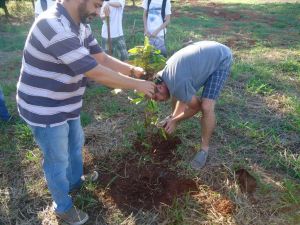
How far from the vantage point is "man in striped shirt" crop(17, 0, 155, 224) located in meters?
2.11

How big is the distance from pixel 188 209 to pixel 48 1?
3.54 meters

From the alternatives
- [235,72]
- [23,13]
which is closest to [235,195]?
[235,72]

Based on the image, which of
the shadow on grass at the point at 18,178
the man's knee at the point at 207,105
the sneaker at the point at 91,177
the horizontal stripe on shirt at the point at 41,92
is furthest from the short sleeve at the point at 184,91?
the shadow on grass at the point at 18,178

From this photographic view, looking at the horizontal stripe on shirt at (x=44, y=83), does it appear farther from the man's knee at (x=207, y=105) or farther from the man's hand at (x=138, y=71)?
the man's knee at (x=207, y=105)

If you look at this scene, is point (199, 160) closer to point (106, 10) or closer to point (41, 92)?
point (41, 92)

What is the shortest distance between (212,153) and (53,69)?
2082 mm

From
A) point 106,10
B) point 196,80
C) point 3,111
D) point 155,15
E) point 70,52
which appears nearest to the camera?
point 70,52

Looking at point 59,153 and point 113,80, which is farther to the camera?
point 59,153

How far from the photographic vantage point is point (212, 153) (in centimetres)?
369

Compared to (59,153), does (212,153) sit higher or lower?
lower

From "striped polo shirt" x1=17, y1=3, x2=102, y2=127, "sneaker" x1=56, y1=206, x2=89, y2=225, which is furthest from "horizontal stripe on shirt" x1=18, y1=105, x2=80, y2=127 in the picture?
"sneaker" x1=56, y1=206, x2=89, y2=225

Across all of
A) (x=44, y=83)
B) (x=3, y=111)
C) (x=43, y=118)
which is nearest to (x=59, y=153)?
(x=43, y=118)

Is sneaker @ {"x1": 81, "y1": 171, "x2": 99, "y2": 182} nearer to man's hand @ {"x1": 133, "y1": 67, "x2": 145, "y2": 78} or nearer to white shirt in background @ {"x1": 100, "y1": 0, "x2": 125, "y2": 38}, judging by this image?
man's hand @ {"x1": 133, "y1": 67, "x2": 145, "y2": 78}

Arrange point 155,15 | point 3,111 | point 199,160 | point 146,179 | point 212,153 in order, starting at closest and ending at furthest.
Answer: point 146,179 < point 199,160 < point 212,153 < point 3,111 < point 155,15
